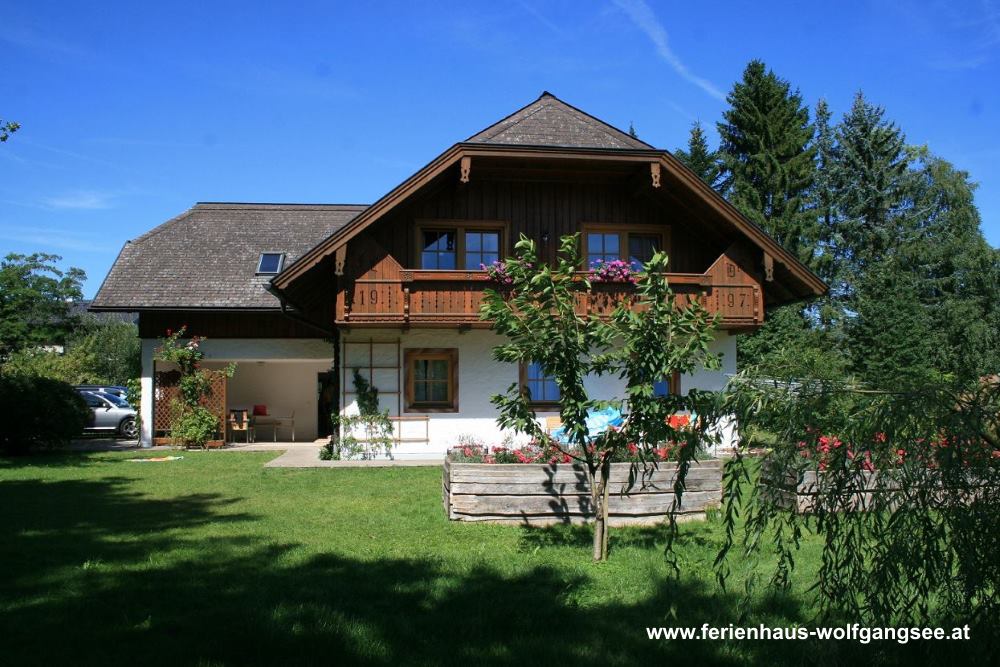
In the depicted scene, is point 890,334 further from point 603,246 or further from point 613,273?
point 613,273

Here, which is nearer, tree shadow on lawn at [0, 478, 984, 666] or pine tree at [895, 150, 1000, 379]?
tree shadow on lawn at [0, 478, 984, 666]

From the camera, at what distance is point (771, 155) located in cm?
3553

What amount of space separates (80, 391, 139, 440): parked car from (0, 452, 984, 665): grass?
1452cm

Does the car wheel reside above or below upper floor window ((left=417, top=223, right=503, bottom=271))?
below

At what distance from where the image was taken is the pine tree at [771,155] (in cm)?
3531

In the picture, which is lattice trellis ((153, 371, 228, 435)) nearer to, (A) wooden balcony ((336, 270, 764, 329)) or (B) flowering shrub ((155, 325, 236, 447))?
(B) flowering shrub ((155, 325, 236, 447))

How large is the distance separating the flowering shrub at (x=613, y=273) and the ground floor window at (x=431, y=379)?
3.38 meters

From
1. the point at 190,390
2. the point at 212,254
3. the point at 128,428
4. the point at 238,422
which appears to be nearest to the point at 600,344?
the point at 190,390

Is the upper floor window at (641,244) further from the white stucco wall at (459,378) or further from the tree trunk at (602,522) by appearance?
the tree trunk at (602,522)

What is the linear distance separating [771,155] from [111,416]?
27909mm

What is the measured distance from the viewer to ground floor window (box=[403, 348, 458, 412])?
16.9m

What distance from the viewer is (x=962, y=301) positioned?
3647 centimetres

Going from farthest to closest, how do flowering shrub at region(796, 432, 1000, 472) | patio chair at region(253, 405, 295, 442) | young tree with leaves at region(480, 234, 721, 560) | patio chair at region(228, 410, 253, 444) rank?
patio chair at region(253, 405, 295, 442) → patio chair at region(228, 410, 253, 444) → young tree with leaves at region(480, 234, 721, 560) → flowering shrub at region(796, 432, 1000, 472)

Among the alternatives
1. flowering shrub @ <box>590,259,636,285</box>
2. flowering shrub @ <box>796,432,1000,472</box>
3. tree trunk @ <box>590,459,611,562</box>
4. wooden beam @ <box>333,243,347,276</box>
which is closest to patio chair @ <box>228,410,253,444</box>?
wooden beam @ <box>333,243,347,276</box>
